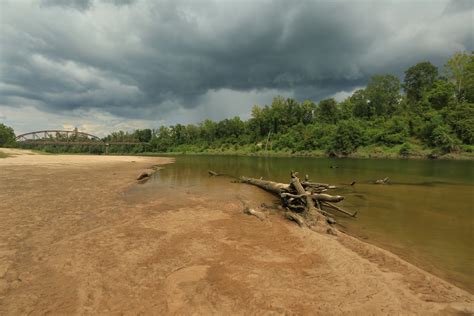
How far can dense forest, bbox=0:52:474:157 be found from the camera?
65.7 metres

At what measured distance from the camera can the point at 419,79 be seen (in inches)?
3866

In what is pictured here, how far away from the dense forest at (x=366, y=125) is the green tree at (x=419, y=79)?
1.10ft

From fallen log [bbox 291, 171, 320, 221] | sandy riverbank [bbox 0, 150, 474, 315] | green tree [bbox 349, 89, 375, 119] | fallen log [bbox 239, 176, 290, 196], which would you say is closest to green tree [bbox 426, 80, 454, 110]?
green tree [bbox 349, 89, 375, 119]

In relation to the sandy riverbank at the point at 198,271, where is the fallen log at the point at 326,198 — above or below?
above

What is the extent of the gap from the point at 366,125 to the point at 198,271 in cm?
10031

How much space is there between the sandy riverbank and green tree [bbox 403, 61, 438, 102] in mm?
116091

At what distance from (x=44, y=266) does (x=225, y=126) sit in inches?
5191

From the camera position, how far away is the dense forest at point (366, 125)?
6569cm

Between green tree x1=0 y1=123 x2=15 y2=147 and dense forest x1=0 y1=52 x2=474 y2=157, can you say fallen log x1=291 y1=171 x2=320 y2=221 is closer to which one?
dense forest x1=0 y1=52 x2=474 y2=157

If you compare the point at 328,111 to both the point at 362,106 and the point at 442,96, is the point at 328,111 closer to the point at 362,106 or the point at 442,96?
the point at 362,106

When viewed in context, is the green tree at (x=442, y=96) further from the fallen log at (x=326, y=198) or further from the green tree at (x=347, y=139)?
the fallen log at (x=326, y=198)

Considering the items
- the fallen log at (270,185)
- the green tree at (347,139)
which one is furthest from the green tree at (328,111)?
the fallen log at (270,185)

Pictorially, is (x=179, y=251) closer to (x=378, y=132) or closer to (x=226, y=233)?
(x=226, y=233)

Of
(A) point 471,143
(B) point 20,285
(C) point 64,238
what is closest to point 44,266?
(B) point 20,285
